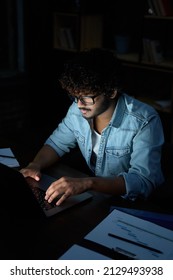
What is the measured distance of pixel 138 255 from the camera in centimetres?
101

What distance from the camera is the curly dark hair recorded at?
57.1 inches

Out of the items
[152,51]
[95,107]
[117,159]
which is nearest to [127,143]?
[117,159]

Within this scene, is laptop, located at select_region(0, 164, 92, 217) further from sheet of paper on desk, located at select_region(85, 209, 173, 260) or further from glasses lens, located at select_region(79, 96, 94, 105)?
glasses lens, located at select_region(79, 96, 94, 105)

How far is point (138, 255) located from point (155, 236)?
0.10m

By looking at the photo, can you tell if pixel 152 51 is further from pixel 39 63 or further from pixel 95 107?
pixel 95 107

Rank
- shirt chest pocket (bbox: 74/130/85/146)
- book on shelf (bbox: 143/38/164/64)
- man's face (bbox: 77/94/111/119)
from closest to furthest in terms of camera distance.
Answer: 1. man's face (bbox: 77/94/111/119)
2. shirt chest pocket (bbox: 74/130/85/146)
3. book on shelf (bbox: 143/38/164/64)

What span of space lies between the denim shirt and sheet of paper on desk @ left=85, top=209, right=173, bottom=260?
0.23 m

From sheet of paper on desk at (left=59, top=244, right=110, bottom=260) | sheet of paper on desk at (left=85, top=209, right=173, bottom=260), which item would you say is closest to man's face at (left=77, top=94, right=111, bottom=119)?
sheet of paper on desk at (left=85, top=209, right=173, bottom=260)

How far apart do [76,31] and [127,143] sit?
2396mm

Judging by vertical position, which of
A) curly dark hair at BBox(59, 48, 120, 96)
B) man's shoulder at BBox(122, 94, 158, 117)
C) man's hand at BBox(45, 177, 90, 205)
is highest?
curly dark hair at BBox(59, 48, 120, 96)

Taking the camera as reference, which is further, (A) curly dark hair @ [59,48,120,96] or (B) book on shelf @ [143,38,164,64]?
(B) book on shelf @ [143,38,164,64]

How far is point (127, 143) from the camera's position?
1.61 m

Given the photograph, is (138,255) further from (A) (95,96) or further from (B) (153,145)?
(A) (95,96)

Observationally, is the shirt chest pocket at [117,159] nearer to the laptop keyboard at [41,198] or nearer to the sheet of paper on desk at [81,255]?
the laptop keyboard at [41,198]
